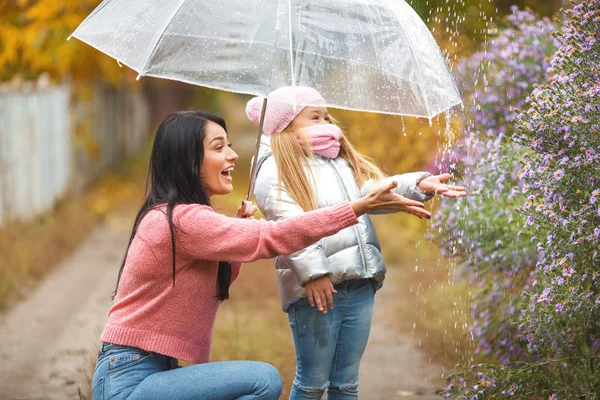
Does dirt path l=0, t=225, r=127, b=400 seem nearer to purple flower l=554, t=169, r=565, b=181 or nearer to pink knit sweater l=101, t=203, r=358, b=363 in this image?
pink knit sweater l=101, t=203, r=358, b=363

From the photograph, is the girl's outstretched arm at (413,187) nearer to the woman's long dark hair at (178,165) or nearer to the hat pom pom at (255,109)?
the hat pom pom at (255,109)

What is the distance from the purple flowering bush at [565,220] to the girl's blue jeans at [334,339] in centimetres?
58

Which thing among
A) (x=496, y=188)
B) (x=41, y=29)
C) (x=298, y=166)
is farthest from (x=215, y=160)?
(x=41, y=29)

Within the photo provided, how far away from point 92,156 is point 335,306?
1070 cm

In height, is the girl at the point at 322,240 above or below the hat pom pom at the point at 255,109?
below

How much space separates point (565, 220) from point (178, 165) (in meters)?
1.52

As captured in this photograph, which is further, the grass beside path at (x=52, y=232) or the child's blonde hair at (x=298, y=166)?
the grass beside path at (x=52, y=232)

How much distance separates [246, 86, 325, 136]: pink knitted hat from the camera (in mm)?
3508

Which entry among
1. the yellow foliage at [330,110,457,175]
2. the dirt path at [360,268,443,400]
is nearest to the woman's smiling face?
the dirt path at [360,268,443,400]

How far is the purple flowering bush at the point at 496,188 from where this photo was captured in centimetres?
455

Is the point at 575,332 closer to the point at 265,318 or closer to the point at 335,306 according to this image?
the point at 335,306

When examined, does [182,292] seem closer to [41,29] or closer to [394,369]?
[394,369]

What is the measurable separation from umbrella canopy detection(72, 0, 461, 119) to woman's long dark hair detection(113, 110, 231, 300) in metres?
0.18

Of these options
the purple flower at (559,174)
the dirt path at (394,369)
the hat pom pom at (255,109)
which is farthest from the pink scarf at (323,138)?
the dirt path at (394,369)
